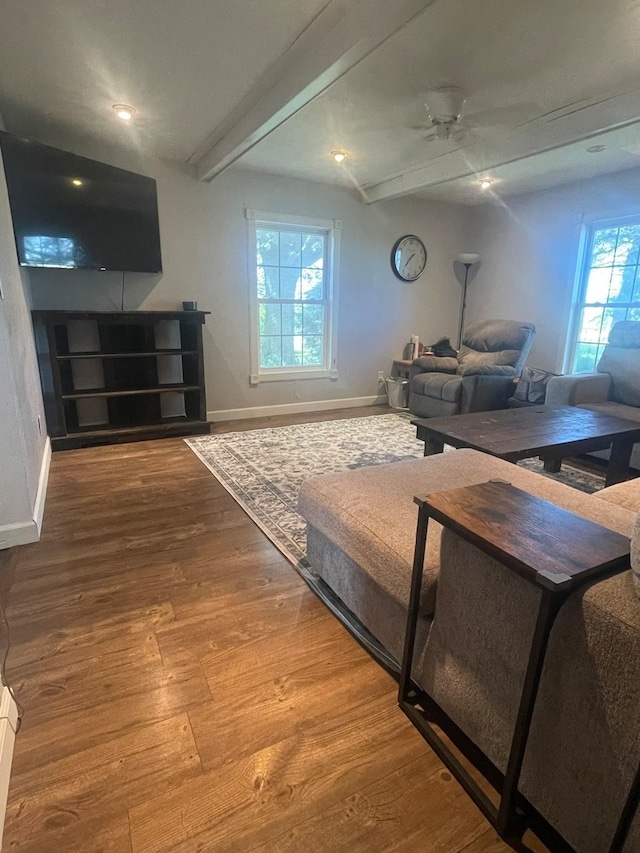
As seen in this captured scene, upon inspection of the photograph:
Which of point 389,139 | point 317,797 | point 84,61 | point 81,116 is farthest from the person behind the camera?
point 389,139

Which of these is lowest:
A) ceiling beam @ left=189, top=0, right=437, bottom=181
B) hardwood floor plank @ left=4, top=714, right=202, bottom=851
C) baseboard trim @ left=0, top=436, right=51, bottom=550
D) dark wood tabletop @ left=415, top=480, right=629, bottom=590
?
hardwood floor plank @ left=4, top=714, right=202, bottom=851

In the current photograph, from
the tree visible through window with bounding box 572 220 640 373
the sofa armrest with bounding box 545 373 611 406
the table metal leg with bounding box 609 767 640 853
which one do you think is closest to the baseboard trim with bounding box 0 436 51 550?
the table metal leg with bounding box 609 767 640 853

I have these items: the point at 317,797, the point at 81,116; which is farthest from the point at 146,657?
the point at 81,116

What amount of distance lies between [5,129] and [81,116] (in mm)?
686

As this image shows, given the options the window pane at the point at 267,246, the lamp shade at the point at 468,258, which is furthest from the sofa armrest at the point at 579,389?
the window pane at the point at 267,246

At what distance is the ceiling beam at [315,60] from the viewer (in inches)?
72.4

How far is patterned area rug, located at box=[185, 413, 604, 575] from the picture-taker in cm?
251

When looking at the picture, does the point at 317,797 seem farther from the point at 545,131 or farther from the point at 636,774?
the point at 545,131

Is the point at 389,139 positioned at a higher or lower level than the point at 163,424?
higher

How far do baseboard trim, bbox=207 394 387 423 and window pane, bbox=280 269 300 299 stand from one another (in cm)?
120

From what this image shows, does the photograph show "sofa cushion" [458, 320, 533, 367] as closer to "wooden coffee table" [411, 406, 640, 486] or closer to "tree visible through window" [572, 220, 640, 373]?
"tree visible through window" [572, 220, 640, 373]

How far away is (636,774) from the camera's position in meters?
0.77

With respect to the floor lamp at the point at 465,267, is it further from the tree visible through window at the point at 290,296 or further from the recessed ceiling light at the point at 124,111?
the recessed ceiling light at the point at 124,111

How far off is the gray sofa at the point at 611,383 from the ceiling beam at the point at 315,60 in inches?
105
